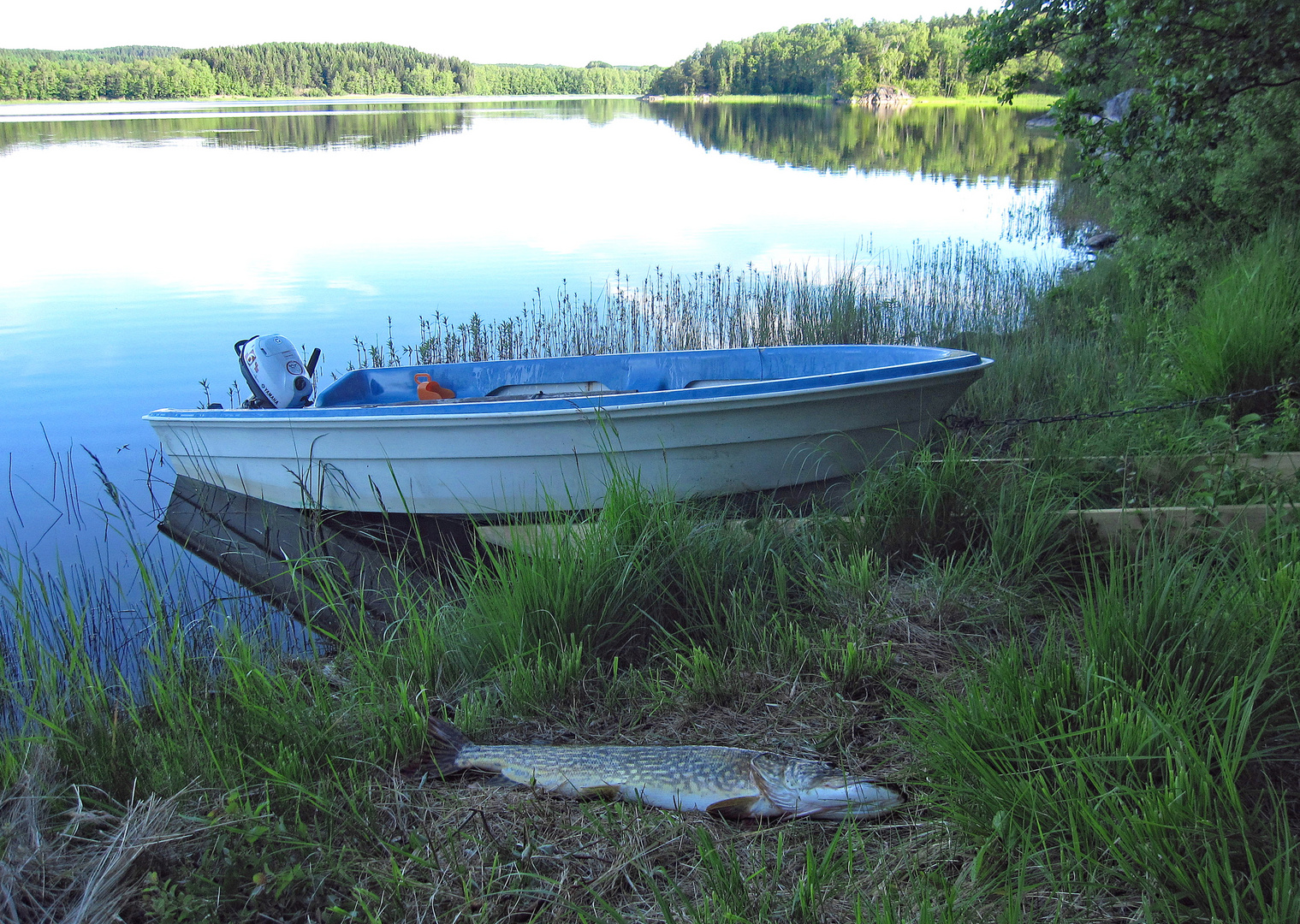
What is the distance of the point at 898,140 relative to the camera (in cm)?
3344

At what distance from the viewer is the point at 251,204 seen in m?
18.2

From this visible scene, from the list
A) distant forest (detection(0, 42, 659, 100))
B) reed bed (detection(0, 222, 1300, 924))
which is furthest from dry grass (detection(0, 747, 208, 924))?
distant forest (detection(0, 42, 659, 100))

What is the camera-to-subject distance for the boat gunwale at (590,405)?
441 cm

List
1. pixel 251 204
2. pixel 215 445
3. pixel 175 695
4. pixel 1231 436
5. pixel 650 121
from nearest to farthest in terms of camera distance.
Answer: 1. pixel 175 695
2. pixel 1231 436
3. pixel 215 445
4. pixel 251 204
5. pixel 650 121

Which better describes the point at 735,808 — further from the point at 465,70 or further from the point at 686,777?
the point at 465,70

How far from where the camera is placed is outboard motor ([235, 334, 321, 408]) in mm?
5762

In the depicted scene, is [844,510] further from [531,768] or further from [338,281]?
[338,281]

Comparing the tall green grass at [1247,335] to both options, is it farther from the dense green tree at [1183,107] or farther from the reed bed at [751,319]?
the reed bed at [751,319]

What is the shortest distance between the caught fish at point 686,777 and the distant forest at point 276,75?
88.0 meters

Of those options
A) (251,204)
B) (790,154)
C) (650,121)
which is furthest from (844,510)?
(650,121)

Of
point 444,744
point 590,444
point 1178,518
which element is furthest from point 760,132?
point 444,744

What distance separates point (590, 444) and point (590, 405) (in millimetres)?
249

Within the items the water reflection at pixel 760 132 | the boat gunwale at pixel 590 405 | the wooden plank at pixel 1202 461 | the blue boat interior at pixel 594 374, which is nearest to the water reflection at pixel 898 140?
the water reflection at pixel 760 132

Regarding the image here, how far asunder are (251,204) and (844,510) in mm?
17637
